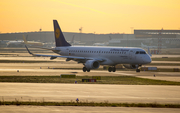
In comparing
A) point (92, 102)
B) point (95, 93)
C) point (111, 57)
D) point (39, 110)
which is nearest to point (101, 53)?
point (111, 57)

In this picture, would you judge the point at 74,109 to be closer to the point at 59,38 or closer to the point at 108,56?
the point at 108,56

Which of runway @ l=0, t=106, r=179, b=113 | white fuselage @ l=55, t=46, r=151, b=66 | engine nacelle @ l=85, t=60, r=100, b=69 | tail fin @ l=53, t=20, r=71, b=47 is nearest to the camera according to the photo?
runway @ l=0, t=106, r=179, b=113

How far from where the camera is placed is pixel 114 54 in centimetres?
5438

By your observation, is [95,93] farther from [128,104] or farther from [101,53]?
[101,53]

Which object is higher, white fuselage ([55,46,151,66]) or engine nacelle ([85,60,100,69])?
white fuselage ([55,46,151,66])

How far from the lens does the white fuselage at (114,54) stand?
171 feet

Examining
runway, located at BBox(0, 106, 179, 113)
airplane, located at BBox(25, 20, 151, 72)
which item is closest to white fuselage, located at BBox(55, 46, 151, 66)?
airplane, located at BBox(25, 20, 151, 72)

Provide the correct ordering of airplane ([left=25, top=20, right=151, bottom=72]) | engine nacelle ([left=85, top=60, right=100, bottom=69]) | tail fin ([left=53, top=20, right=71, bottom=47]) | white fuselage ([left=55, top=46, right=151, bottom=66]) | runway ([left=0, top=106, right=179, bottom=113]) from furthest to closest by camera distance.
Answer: tail fin ([left=53, top=20, right=71, bottom=47]), engine nacelle ([left=85, top=60, right=100, bottom=69]), airplane ([left=25, top=20, right=151, bottom=72]), white fuselage ([left=55, top=46, right=151, bottom=66]), runway ([left=0, top=106, right=179, bottom=113])

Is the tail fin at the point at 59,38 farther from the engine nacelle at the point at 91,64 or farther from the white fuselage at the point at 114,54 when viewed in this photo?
the engine nacelle at the point at 91,64

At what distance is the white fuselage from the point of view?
5219cm

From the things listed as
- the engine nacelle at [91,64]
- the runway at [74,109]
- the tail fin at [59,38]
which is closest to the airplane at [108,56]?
the engine nacelle at [91,64]

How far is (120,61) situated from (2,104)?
3564 centimetres

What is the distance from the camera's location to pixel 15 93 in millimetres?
25422

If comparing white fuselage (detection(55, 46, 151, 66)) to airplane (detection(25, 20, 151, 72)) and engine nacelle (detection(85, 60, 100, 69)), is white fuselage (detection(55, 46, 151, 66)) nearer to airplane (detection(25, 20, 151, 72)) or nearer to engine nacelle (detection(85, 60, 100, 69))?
airplane (detection(25, 20, 151, 72))
